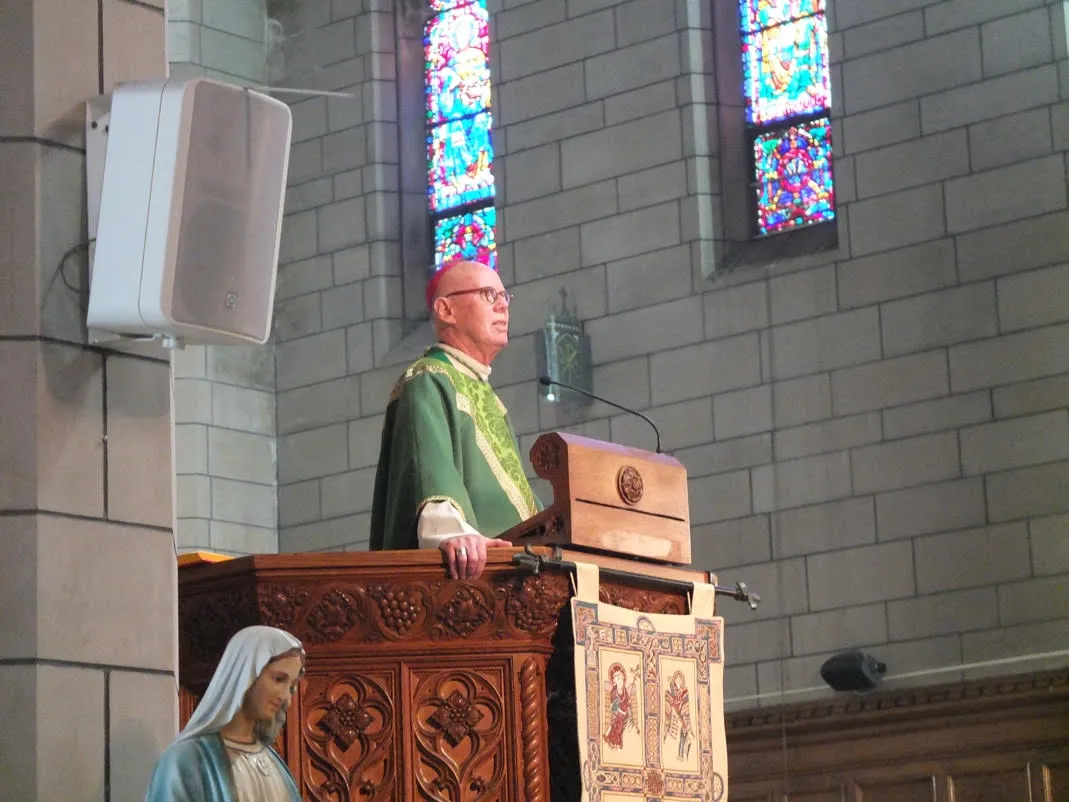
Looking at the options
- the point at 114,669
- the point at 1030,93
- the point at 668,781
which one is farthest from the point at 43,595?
the point at 1030,93

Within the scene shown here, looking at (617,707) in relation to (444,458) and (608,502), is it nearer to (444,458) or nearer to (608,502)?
(608,502)

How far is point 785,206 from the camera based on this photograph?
10.4 metres

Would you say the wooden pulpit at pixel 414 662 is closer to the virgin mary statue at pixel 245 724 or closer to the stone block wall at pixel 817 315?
the virgin mary statue at pixel 245 724

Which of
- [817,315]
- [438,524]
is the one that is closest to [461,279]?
[438,524]

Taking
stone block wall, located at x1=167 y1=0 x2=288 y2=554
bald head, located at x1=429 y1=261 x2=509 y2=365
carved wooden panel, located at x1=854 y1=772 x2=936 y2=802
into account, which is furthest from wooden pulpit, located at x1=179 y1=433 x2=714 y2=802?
stone block wall, located at x1=167 y1=0 x2=288 y2=554

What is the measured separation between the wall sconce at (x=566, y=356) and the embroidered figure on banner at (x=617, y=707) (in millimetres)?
5585

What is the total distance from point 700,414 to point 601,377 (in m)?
0.63

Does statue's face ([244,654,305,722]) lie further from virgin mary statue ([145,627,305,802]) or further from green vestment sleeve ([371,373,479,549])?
green vestment sleeve ([371,373,479,549])

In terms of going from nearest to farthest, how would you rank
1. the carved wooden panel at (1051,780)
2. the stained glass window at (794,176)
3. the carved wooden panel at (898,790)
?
1. the carved wooden panel at (1051,780)
2. the carved wooden panel at (898,790)
3. the stained glass window at (794,176)

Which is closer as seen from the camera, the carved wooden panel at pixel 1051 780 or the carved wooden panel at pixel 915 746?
the carved wooden panel at pixel 1051 780

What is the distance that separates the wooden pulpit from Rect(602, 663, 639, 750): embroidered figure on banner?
0.28ft

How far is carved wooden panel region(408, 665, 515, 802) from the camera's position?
4.68 meters

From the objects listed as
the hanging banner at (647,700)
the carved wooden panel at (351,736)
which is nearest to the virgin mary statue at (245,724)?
the carved wooden panel at (351,736)

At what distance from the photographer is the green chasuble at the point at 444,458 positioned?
5.19 meters
